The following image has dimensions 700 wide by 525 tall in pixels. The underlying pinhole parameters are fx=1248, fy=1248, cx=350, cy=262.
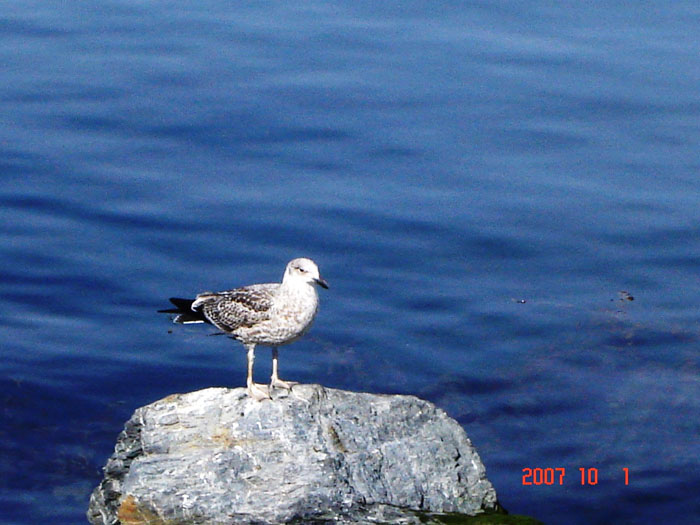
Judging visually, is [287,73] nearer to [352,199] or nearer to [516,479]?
[352,199]

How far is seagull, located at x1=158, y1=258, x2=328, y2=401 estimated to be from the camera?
37.9ft

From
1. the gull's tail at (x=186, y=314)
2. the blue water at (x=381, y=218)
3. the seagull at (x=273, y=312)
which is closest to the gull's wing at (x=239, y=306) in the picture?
the seagull at (x=273, y=312)

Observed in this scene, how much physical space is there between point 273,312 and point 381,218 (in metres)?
6.93

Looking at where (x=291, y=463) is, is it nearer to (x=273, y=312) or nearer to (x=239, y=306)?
(x=273, y=312)

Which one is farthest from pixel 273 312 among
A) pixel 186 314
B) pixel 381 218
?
pixel 381 218

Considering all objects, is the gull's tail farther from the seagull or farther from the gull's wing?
the seagull

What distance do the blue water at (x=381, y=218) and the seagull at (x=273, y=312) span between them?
8.78ft

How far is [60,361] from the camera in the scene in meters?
15.5

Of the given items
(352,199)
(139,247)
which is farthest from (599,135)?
(139,247)

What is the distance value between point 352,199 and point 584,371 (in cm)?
480

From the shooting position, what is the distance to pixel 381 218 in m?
18.4

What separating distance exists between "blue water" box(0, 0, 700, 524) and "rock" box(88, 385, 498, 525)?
1805mm
